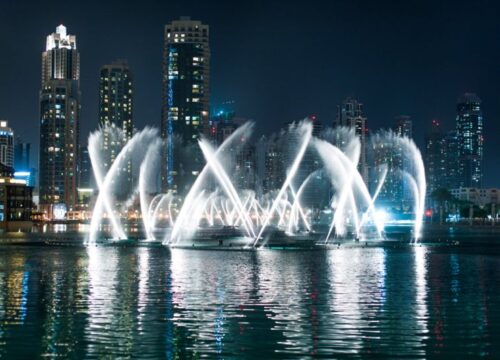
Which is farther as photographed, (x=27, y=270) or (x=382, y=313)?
(x=27, y=270)

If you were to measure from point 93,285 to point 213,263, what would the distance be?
15826 mm

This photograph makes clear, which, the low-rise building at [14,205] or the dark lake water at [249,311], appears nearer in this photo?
the dark lake water at [249,311]

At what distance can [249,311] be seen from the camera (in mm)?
27406

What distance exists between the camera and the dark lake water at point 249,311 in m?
20.7

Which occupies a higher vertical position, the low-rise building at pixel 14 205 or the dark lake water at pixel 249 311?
the low-rise building at pixel 14 205

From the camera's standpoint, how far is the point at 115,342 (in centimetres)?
2136

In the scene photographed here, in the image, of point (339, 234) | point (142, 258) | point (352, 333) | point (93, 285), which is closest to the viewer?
point (352, 333)

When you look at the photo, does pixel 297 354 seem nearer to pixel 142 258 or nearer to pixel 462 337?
pixel 462 337

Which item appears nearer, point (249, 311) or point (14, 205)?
point (249, 311)

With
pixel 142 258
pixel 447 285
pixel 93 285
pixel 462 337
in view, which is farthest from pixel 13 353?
pixel 142 258

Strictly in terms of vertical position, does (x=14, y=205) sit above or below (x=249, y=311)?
above

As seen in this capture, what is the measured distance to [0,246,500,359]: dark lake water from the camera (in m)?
20.7

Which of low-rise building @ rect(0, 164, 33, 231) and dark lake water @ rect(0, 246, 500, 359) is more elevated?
low-rise building @ rect(0, 164, 33, 231)

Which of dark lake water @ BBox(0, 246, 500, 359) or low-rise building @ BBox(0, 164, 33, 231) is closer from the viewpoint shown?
dark lake water @ BBox(0, 246, 500, 359)
